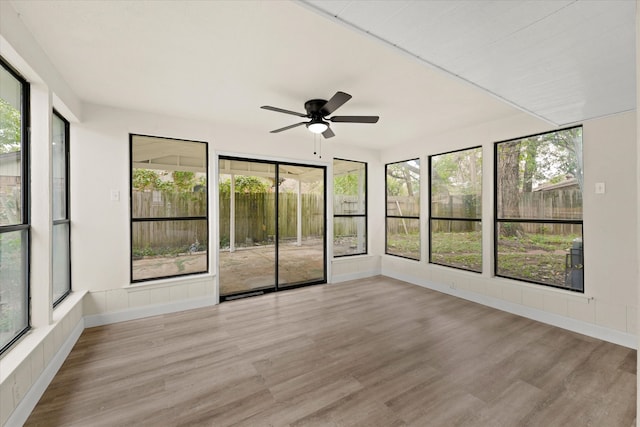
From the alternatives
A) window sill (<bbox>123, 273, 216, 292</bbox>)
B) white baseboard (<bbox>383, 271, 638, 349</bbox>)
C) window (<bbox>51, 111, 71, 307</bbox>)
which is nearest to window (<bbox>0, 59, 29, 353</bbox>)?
window (<bbox>51, 111, 71, 307</bbox>)

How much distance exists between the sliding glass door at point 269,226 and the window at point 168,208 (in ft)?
1.09

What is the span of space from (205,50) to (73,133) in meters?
2.31

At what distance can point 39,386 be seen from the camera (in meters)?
2.11

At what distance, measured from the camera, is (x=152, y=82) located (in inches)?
111

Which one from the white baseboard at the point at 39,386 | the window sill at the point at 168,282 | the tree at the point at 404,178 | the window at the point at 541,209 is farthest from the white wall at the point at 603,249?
the white baseboard at the point at 39,386

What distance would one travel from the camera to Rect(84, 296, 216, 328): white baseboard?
3.41m

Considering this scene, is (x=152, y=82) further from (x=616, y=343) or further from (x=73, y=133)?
(x=616, y=343)

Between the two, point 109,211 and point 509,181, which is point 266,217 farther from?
point 509,181

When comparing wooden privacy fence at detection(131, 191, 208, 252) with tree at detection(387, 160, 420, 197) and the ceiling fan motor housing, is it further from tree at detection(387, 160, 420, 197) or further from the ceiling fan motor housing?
tree at detection(387, 160, 420, 197)

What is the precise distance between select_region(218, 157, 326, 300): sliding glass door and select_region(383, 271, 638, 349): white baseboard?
92.3 inches

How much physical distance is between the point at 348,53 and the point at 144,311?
12.8ft

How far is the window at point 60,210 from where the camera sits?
2955 mm

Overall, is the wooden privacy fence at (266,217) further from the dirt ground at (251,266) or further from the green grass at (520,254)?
the green grass at (520,254)

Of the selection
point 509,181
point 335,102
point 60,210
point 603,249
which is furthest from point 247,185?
point 603,249
